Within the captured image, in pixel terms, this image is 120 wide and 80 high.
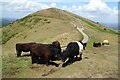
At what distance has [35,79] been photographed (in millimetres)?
22781

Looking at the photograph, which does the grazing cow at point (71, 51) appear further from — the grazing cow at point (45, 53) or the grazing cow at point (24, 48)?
the grazing cow at point (24, 48)

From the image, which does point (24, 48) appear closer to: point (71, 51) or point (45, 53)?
point (45, 53)

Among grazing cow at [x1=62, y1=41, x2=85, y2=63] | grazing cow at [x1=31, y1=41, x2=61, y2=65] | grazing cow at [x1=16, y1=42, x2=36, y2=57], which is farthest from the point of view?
grazing cow at [x1=16, y1=42, x2=36, y2=57]

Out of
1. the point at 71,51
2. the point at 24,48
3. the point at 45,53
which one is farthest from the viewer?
the point at 24,48

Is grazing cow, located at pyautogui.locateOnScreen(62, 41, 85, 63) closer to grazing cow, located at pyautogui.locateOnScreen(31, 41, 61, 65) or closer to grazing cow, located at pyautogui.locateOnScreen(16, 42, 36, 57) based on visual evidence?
grazing cow, located at pyautogui.locateOnScreen(31, 41, 61, 65)

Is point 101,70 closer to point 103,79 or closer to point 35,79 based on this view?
point 103,79

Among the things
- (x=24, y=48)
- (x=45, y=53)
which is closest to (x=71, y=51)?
(x=45, y=53)

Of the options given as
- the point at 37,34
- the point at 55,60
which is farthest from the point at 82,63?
the point at 37,34

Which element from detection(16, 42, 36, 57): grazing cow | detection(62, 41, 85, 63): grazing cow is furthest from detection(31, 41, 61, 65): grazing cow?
detection(16, 42, 36, 57): grazing cow

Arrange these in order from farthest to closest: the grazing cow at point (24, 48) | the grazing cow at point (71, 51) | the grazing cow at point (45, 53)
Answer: the grazing cow at point (24, 48), the grazing cow at point (45, 53), the grazing cow at point (71, 51)

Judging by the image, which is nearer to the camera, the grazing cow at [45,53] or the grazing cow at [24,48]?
the grazing cow at [45,53]

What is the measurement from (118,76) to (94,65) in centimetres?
355

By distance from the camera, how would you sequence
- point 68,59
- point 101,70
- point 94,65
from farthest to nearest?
point 68,59
point 94,65
point 101,70

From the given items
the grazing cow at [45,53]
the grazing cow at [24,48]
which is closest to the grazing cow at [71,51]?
the grazing cow at [45,53]
